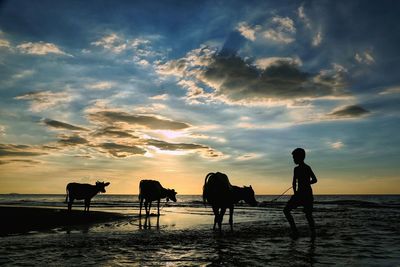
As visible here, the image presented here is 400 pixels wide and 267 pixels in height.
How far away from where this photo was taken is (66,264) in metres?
6.10

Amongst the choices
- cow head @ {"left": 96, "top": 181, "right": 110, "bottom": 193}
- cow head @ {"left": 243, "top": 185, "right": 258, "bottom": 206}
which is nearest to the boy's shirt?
cow head @ {"left": 243, "top": 185, "right": 258, "bottom": 206}

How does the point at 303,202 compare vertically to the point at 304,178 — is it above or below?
below

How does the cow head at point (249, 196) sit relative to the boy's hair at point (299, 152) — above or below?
below

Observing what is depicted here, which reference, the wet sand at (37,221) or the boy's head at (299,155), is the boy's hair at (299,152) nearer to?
the boy's head at (299,155)

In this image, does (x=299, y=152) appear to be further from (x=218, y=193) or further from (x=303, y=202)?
(x=218, y=193)

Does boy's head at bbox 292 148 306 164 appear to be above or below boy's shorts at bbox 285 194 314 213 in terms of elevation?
above

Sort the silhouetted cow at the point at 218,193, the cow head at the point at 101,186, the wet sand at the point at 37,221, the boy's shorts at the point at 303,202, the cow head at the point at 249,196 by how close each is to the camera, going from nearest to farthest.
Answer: the boy's shorts at the point at 303,202 < the silhouetted cow at the point at 218,193 < the wet sand at the point at 37,221 < the cow head at the point at 249,196 < the cow head at the point at 101,186

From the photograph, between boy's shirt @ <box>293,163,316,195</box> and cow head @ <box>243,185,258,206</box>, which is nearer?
boy's shirt @ <box>293,163,316,195</box>

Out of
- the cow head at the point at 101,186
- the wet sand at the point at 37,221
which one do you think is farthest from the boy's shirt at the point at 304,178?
the cow head at the point at 101,186

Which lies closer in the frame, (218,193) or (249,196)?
(218,193)

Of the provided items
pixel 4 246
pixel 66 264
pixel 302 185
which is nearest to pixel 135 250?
pixel 66 264

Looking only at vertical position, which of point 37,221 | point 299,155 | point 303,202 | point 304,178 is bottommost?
point 37,221

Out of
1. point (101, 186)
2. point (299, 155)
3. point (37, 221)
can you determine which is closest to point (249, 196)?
point (299, 155)

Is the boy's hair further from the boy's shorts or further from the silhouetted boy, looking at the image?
the boy's shorts
